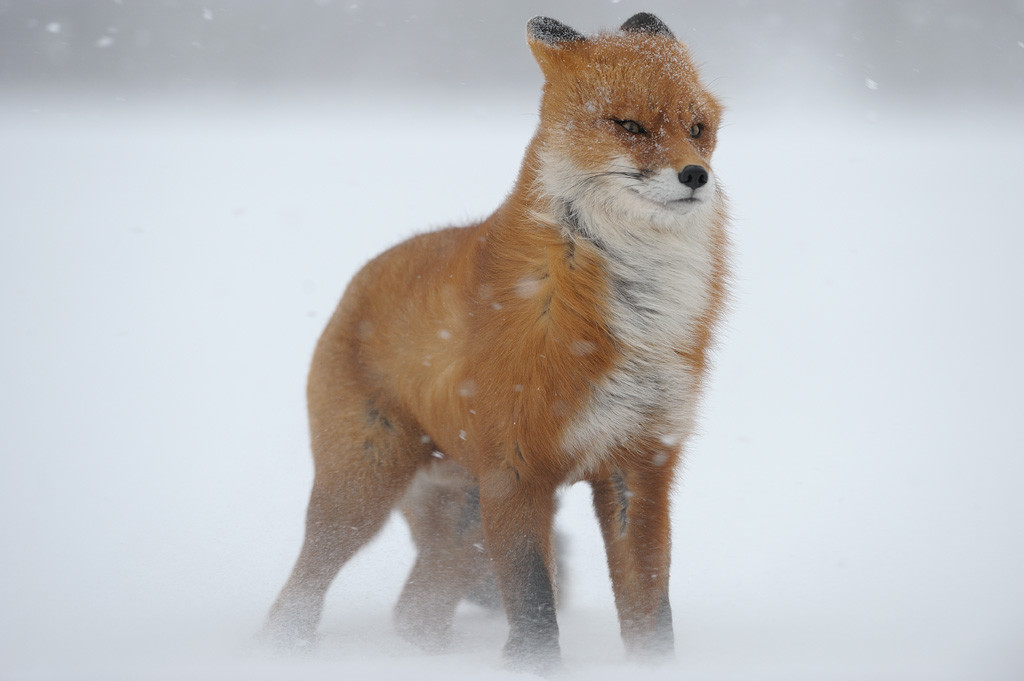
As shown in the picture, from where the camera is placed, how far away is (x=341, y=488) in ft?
12.8

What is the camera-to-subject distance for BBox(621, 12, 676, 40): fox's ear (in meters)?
3.68

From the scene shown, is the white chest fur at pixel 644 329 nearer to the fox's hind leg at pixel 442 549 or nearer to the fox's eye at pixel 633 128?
the fox's eye at pixel 633 128

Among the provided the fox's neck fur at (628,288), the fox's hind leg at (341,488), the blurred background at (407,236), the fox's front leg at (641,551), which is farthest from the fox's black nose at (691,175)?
the fox's hind leg at (341,488)

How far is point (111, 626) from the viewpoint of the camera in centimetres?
385

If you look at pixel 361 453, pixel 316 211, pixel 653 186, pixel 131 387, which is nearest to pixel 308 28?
pixel 316 211

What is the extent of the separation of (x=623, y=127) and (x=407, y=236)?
1731 mm

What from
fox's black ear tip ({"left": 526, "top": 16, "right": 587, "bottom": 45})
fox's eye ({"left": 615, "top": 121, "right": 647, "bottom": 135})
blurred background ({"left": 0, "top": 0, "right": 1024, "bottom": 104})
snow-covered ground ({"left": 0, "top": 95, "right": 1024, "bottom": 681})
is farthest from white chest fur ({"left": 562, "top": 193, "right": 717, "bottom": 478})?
blurred background ({"left": 0, "top": 0, "right": 1024, "bottom": 104})

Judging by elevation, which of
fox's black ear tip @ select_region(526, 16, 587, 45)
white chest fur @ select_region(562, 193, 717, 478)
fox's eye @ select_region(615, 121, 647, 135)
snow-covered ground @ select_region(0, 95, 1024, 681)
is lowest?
snow-covered ground @ select_region(0, 95, 1024, 681)

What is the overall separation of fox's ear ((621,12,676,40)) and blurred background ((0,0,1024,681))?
892mm

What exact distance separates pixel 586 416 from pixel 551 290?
1.44 ft

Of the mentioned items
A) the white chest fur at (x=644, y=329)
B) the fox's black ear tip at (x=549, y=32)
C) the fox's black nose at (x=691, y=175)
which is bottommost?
the white chest fur at (x=644, y=329)

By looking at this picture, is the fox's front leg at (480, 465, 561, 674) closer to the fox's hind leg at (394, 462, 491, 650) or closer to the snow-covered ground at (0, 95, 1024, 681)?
the snow-covered ground at (0, 95, 1024, 681)

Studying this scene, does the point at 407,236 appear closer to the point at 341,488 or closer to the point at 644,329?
the point at 341,488

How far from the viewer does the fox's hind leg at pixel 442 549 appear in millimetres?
4102
